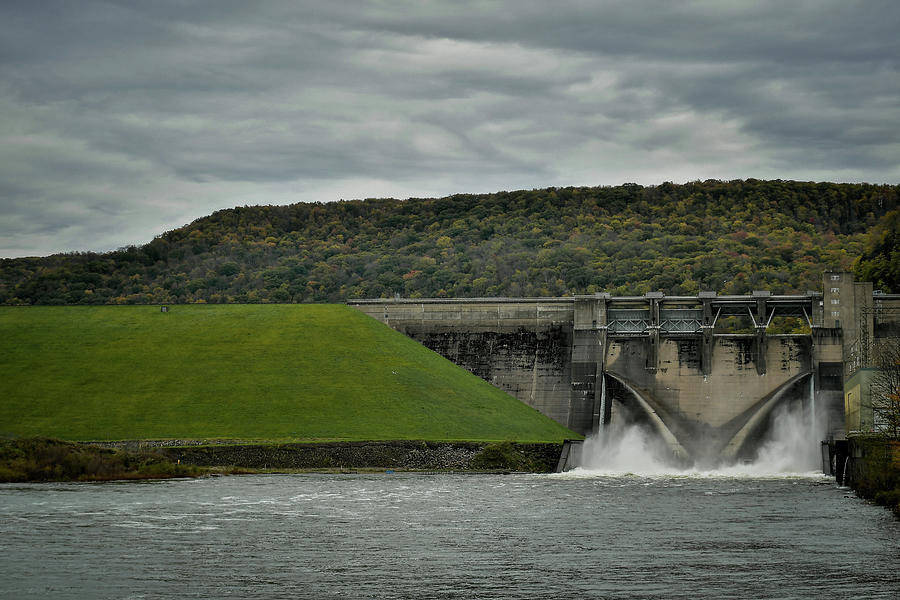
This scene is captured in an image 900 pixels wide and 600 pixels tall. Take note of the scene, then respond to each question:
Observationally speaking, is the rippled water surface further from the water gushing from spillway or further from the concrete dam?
the concrete dam

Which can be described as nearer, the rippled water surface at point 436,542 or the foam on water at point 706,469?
the rippled water surface at point 436,542

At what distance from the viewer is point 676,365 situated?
88.1 metres

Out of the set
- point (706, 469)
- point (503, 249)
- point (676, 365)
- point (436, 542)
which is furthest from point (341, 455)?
point (503, 249)

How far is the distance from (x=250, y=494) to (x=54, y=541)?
1780cm

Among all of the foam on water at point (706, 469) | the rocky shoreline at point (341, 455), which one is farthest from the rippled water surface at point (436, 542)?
the foam on water at point (706, 469)

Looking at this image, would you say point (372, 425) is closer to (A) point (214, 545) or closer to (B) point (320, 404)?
(B) point (320, 404)

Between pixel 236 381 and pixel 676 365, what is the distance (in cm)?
3447

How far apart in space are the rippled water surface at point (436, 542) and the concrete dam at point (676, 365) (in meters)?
24.4

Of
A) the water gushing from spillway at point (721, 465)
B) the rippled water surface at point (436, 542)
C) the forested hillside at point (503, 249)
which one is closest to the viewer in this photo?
the rippled water surface at point (436, 542)

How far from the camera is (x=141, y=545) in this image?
37.6 meters

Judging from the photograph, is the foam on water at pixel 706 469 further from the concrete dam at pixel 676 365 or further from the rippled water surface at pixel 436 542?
the rippled water surface at pixel 436 542

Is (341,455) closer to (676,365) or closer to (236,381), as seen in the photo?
(236,381)

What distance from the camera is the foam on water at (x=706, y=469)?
263 feet

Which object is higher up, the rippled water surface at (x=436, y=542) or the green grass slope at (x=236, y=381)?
the green grass slope at (x=236, y=381)
